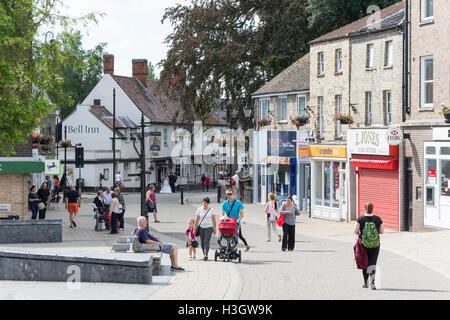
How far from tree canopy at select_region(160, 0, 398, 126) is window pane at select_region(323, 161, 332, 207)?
13834 millimetres

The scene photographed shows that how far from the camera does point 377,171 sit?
33656 mm

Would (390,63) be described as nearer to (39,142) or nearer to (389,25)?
(389,25)

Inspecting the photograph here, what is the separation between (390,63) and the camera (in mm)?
33938

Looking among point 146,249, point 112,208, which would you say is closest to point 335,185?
point 112,208

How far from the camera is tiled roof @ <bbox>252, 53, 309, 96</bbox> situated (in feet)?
146

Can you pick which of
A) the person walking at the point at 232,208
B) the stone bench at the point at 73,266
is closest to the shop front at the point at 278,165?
the person walking at the point at 232,208

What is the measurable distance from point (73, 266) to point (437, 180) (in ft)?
54.6

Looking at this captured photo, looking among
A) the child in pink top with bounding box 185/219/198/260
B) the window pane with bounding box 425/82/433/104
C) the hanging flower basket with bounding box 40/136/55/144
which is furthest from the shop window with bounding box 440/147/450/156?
the hanging flower basket with bounding box 40/136/55/144

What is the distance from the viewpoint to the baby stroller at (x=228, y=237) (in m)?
20.4

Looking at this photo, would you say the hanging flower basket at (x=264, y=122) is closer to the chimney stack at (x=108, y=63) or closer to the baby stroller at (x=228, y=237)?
the baby stroller at (x=228, y=237)

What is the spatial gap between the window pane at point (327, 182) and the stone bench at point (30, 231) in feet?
51.7

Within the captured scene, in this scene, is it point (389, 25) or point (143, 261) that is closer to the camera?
point (143, 261)
